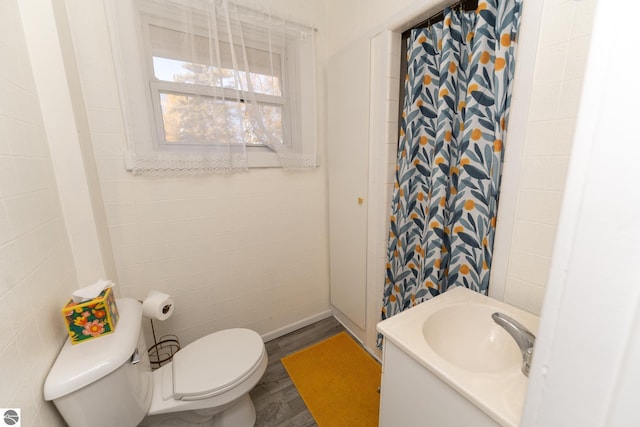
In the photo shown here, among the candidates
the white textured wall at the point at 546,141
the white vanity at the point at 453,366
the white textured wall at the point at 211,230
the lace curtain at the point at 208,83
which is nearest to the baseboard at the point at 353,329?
the white textured wall at the point at 211,230

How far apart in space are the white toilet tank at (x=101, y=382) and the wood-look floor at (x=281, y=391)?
2.08 feet

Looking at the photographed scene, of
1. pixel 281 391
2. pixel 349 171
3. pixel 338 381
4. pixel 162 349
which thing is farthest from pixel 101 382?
pixel 349 171

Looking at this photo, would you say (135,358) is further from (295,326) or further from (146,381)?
(295,326)

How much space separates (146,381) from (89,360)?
310mm

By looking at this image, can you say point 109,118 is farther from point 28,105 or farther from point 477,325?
point 477,325

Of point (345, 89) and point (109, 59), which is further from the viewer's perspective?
point (345, 89)

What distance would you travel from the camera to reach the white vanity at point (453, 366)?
0.62 m

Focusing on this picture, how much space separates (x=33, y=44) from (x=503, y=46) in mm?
1686

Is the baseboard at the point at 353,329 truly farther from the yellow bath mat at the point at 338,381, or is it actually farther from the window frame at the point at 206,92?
the window frame at the point at 206,92

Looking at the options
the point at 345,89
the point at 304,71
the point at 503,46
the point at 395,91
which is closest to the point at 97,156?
the point at 304,71

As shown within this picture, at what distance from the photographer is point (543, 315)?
34 cm

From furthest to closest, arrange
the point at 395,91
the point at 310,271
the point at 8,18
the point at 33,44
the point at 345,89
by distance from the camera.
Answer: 1. the point at 310,271
2. the point at 345,89
3. the point at 395,91
4. the point at 33,44
5. the point at 8,18

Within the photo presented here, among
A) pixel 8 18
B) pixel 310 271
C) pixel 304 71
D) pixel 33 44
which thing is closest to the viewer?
pixel 8 18

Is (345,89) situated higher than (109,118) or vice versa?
(345,89)
